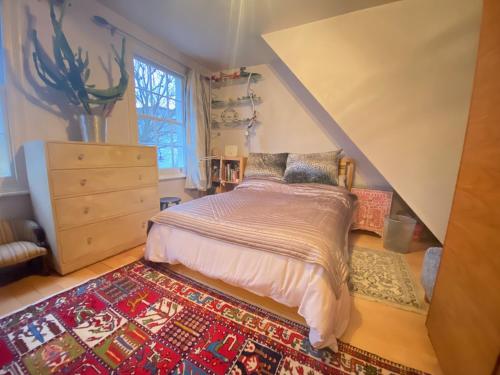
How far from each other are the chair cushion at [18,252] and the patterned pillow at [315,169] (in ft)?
7.57

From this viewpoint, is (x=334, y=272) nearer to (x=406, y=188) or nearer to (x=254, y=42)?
(x=406, y=188)

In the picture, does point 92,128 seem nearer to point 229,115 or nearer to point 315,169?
point 229,115

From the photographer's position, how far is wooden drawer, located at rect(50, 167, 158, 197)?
146 cm

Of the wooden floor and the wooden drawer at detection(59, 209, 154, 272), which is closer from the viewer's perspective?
the wooden floor

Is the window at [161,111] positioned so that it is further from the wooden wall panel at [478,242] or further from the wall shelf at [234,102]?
the wooden wall panel at [478,242]

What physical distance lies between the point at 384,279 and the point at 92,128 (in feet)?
8.88

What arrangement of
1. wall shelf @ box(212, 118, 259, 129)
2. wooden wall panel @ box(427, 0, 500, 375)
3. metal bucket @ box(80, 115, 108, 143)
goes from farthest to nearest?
wall shelf @ box(212, 118, 259, 129), metal bucket @ box(80, 115, 108, 143), wooden wall panel @ box(427, 0, 500, 375)

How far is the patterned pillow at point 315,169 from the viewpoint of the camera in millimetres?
2371

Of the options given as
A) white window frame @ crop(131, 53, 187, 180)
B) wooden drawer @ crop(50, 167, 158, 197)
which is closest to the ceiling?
white window frame @ crop(131, 53, 187, 180)

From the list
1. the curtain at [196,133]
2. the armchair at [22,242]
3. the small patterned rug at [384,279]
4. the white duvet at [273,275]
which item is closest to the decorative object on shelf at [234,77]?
the curtain at [196,133]

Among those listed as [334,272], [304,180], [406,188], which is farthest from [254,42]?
[334,272]

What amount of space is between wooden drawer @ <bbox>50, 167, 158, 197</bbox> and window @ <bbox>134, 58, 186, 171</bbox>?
0.76m

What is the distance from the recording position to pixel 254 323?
113 cm

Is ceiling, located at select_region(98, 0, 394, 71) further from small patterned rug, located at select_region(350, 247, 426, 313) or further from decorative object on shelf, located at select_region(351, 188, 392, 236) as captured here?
small patterned rug, located at select_region(350, 247, 426, 313)
